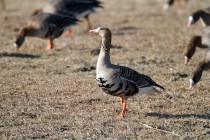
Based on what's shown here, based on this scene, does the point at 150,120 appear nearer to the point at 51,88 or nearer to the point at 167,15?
the point at 51,88

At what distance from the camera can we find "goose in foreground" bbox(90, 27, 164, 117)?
24.7 feet

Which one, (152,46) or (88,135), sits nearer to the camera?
(88,135)

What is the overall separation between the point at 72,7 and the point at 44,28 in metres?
2.61

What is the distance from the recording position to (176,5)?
838 inches

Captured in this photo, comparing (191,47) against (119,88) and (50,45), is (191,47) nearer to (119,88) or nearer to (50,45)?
(50,45)

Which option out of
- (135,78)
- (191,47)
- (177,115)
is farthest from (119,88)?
(191,47)

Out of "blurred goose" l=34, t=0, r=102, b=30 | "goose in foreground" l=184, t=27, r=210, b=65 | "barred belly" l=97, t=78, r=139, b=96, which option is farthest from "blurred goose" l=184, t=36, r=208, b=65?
"blurred goose" l=34, t=0, r=102, b=30

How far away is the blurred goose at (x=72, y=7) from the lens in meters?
14.9

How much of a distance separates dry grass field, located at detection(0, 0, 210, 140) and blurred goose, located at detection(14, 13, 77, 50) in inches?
12.3

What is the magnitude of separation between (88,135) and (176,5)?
1492 cm

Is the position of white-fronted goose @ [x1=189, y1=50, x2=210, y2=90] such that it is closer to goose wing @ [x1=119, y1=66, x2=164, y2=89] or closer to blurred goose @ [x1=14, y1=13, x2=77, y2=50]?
goose wing @ [x1=119, y1=66, x2=164, y2=89]

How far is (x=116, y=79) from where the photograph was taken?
7.56 m

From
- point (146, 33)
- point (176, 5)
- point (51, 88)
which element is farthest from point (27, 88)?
point (176, 5)

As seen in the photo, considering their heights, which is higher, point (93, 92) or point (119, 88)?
point (119, 88)
